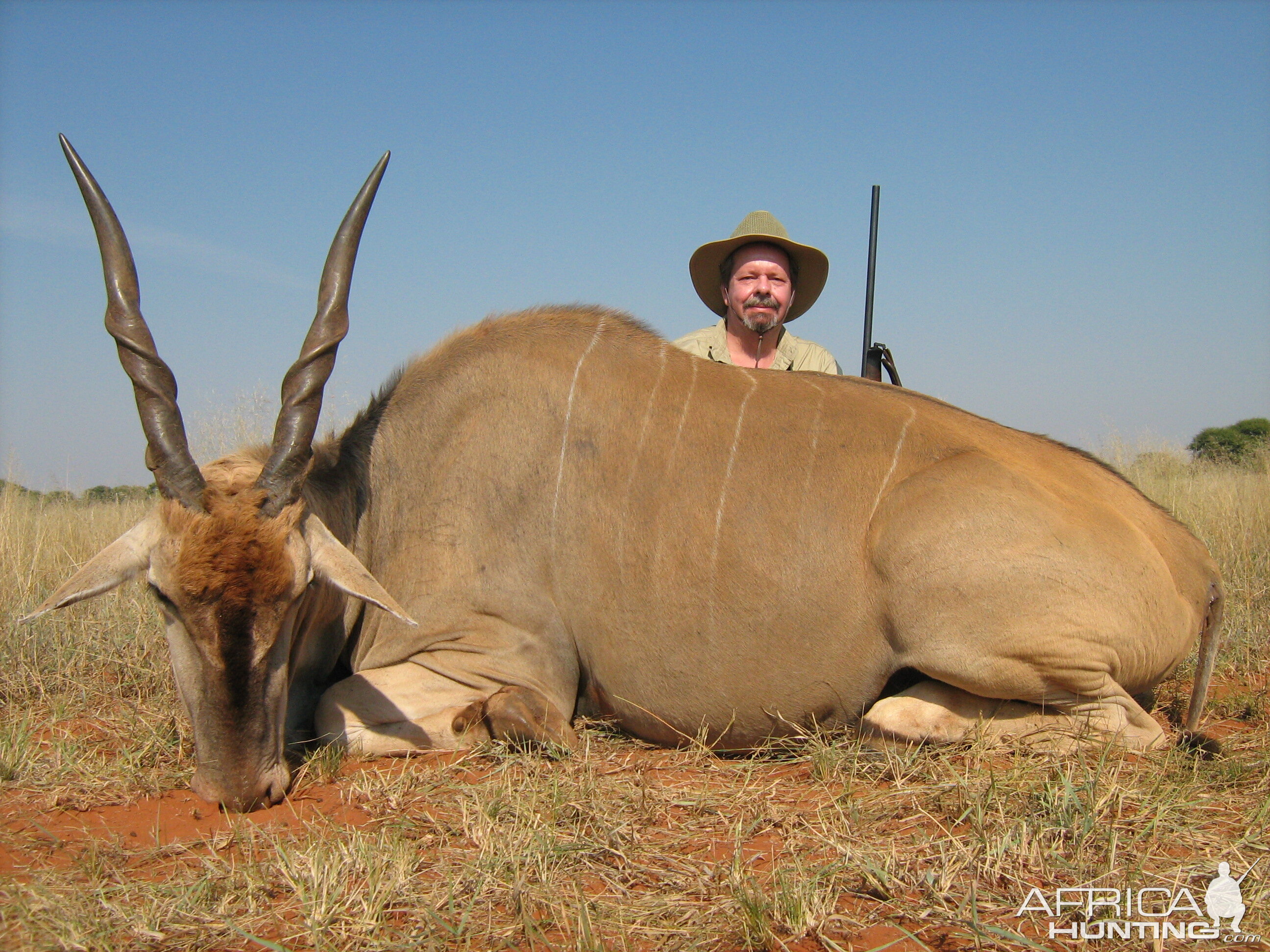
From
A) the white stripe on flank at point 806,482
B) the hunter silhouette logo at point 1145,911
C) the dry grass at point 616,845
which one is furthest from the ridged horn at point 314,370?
the hunter silhouette logo at point 1145,911

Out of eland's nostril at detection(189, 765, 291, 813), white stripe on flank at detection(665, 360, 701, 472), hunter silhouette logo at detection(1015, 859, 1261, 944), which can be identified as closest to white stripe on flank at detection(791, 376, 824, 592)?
white stripe on flank at detection(665, 360, 701, 472)

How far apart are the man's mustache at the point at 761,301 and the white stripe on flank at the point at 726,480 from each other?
2535mm

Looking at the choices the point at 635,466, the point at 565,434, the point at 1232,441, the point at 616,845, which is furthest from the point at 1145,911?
the point at 1232,441

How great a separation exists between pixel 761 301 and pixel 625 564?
3.17 meters

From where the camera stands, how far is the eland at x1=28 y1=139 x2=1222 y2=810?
9.73 feet

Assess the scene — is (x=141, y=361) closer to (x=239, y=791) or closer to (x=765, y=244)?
(x=239, y=791)

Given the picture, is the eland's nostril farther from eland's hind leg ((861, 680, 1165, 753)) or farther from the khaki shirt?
the khaki shirt

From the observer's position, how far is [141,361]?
3111 mm

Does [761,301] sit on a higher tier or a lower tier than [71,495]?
higher

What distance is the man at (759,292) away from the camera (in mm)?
6184

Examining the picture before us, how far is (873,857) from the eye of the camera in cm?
238

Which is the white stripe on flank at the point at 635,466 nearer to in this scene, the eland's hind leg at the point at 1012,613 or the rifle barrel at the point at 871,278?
the eland's hind leg at the point at 1012,613

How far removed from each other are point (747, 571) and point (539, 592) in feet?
2.60

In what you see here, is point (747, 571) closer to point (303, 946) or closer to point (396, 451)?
point (396, 451)
